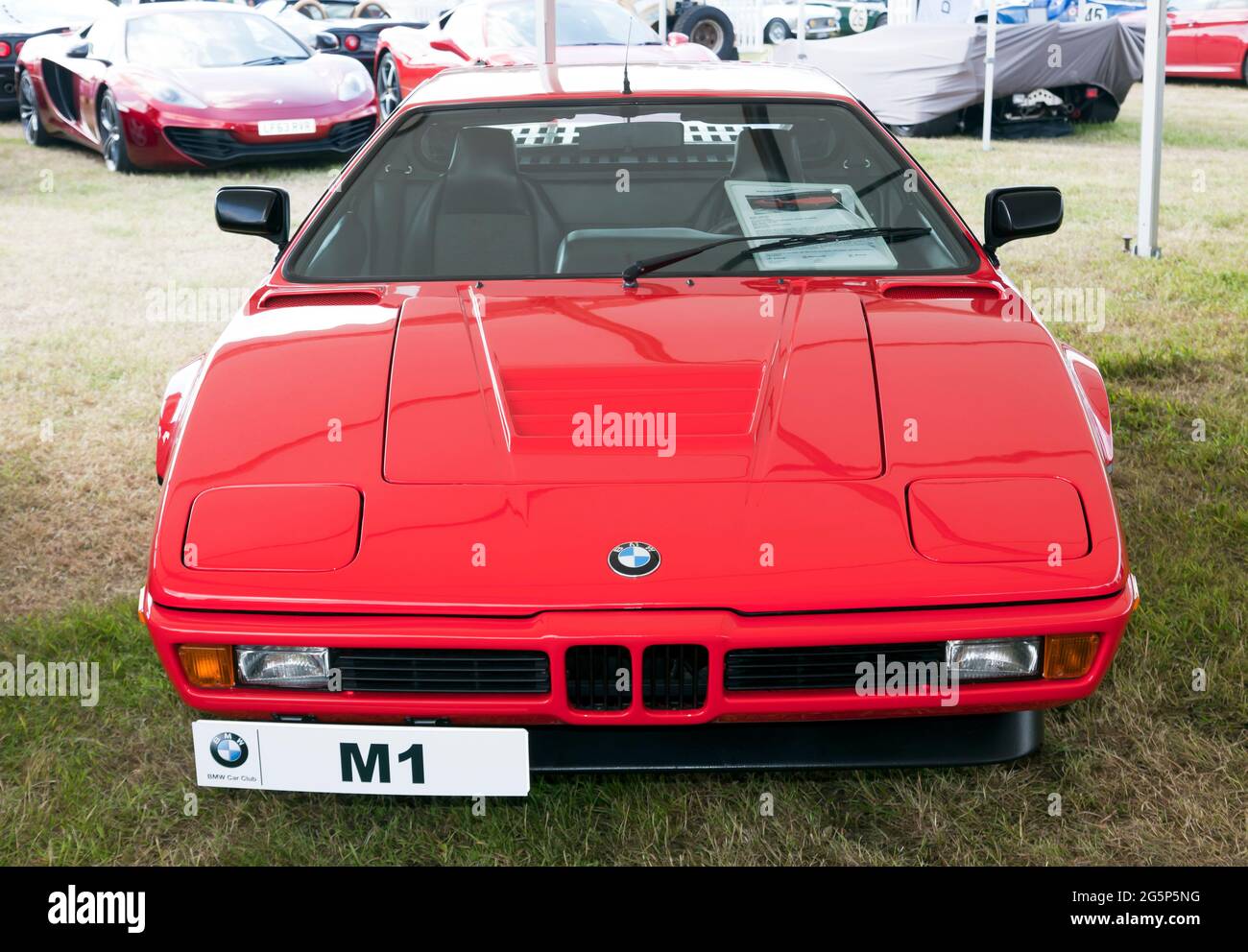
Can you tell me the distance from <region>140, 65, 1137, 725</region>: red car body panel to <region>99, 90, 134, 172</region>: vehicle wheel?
7019 mm

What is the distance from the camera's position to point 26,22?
11555 mm

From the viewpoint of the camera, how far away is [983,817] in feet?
7.13

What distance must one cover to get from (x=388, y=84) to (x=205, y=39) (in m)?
2.11

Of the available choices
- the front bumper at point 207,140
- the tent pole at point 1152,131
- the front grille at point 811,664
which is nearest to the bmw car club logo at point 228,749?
the front grille at point 811,664

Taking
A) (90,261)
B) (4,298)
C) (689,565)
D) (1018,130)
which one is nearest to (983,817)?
(689,565)

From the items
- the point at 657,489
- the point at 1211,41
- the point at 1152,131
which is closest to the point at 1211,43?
the point at 1211,41

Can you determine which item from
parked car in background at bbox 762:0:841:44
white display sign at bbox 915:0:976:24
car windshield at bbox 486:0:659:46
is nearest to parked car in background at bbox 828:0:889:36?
parked car in background at bbox 762:0:841:44

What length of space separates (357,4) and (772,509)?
52.2 ft

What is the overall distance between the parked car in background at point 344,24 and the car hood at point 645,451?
8929mm

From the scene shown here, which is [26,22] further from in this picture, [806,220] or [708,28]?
[806,220]

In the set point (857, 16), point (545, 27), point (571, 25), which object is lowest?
point (857, 16)

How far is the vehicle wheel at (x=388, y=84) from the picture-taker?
10688 mm

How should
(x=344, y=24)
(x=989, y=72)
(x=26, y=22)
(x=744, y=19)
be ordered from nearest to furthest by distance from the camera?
1. (x=989, y=72)
2. (x=26, y=22)
3. (x=344, y=24)
4. (x=744, y=19)
